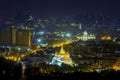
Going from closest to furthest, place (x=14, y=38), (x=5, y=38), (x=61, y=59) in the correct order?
(x=61, y=59)
(x=14, y=38)
(x=5, y=38)

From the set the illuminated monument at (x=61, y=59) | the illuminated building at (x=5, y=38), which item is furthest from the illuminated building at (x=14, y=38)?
the illuminated monument at (x=61, y=59)

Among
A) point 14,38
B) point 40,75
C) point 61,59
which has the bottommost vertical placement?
point 40,75

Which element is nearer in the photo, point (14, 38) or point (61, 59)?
point (61, 59)

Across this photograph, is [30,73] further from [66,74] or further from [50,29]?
[50,29]

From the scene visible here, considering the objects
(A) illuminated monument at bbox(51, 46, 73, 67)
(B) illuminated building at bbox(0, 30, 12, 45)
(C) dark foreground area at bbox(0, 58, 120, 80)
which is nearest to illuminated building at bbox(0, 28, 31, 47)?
(B) illuminated building at bbox(0, 30, 12, 45)

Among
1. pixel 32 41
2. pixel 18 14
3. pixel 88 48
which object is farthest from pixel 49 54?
pixel 18 14

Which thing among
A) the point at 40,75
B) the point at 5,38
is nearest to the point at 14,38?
the point at 5,38

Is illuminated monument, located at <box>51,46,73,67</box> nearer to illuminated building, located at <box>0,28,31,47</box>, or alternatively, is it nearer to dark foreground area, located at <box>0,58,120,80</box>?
dark foreground area, located at <box>0,58,120,80</box>

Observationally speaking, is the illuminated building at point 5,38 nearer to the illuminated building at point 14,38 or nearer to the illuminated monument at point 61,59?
the illuminated building at point 14,38

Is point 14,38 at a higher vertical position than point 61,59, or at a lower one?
higher

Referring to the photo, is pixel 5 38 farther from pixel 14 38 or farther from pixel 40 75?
pixel 40 75

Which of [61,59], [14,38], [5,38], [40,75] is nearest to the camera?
[40,75]

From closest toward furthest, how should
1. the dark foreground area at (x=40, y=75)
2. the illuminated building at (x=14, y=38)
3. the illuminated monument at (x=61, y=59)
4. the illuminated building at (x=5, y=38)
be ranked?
the dark foreground area at (x=40, y=75) → the illuminated monument at (x=61, y=59) → the illuminated building at (x=14, y=38) → the illuminated building at (x=5, y=38)
